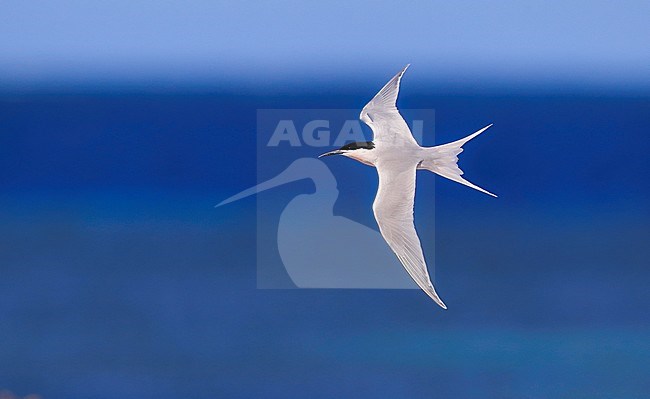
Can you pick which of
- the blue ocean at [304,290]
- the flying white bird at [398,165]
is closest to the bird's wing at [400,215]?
the flying white bird at [398,165]

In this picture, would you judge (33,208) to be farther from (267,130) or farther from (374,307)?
(374,307)

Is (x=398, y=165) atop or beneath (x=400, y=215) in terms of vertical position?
atop

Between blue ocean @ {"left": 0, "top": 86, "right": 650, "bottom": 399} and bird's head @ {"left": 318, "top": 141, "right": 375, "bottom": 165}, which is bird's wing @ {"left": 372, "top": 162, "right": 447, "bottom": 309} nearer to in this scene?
bird's head @ {"left": 318, "top": 141, "right": 375, "bottom": 165}

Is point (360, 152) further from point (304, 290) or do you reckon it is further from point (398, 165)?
point (304, 290)

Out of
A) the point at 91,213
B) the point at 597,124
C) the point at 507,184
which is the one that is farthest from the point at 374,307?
the point at 597,124

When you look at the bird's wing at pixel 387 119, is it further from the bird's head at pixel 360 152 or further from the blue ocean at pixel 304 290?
the blue ocean at pixel 304 290

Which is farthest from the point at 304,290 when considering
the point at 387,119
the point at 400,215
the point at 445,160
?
the point at 400,215
